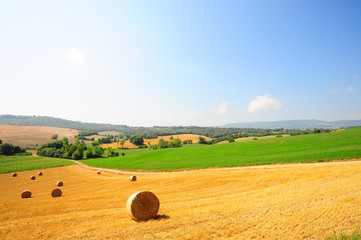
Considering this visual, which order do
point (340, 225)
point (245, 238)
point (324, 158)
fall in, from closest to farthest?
point (245, 238)
point (340, 225)
point (324, 158)

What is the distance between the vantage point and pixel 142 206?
9766 mm

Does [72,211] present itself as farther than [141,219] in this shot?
Yes

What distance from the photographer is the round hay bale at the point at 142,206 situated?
31.2ft

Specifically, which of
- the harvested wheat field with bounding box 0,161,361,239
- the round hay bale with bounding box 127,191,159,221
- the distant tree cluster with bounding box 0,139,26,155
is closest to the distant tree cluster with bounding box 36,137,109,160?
the distant tree cluster with bounding box 0,139,26,155

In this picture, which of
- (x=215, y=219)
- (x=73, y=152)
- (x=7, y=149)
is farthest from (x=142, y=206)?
(x=7, y=149)

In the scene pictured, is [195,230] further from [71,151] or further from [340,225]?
[71,151]

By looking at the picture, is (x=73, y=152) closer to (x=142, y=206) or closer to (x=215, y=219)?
(x=142, y=206)

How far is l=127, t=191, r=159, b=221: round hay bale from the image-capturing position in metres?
9.52

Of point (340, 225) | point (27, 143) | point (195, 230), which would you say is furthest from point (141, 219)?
point (27, 143)

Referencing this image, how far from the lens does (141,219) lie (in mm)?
9766

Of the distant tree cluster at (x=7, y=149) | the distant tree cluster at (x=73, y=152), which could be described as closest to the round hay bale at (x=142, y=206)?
the distant tree cluster at (x=73, y=152)

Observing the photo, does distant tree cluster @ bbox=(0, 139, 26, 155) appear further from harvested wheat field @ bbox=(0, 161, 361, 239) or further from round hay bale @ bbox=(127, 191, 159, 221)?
round hay bale @ bbox=(127, 191, 159, 221)

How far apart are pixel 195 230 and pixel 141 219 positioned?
3.33m

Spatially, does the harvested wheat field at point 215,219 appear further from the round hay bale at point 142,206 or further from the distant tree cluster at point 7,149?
the distant tree cluster at point 7,149
